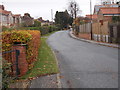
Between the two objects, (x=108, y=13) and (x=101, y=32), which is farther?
(x=108, y=13)

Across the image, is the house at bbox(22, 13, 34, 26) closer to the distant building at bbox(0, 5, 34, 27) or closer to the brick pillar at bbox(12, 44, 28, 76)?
the distant building at bbox(0, 5, 34, 27)

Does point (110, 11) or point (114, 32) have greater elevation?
point (110, 11)

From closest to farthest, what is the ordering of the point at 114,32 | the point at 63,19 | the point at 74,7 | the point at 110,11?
the point at 114,32, the point at 110,11, the point at 74,7, the point at 63,19

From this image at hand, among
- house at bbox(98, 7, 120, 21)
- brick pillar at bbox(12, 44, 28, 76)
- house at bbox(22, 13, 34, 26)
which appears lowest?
brick pillar at bbox(12, 44, 28, 76)

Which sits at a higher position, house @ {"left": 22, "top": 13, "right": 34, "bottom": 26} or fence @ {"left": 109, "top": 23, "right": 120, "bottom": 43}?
house @ {"left": 22, "top": 13, "right": 34, "bottom": 26}

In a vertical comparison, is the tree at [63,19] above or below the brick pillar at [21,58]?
above

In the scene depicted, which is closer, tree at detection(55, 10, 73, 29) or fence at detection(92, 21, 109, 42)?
fence at detection(92, 21, 109, 42)

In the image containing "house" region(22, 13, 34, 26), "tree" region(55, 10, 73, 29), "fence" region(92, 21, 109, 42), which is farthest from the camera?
"tree" region(55, 10, 73, 29)

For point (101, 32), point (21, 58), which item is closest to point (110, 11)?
point (101, 32)

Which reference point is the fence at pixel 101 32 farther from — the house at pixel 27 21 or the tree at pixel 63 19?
the tree at pixel 63 19

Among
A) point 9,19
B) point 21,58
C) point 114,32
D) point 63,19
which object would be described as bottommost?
point 21,58

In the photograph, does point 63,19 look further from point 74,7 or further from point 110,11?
point 110,11

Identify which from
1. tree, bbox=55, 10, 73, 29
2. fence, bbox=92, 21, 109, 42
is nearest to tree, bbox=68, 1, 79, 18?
tree, bbox=55, 10, 73, 29

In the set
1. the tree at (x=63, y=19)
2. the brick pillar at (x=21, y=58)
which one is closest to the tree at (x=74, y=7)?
the tree at (x=63, y=19)
